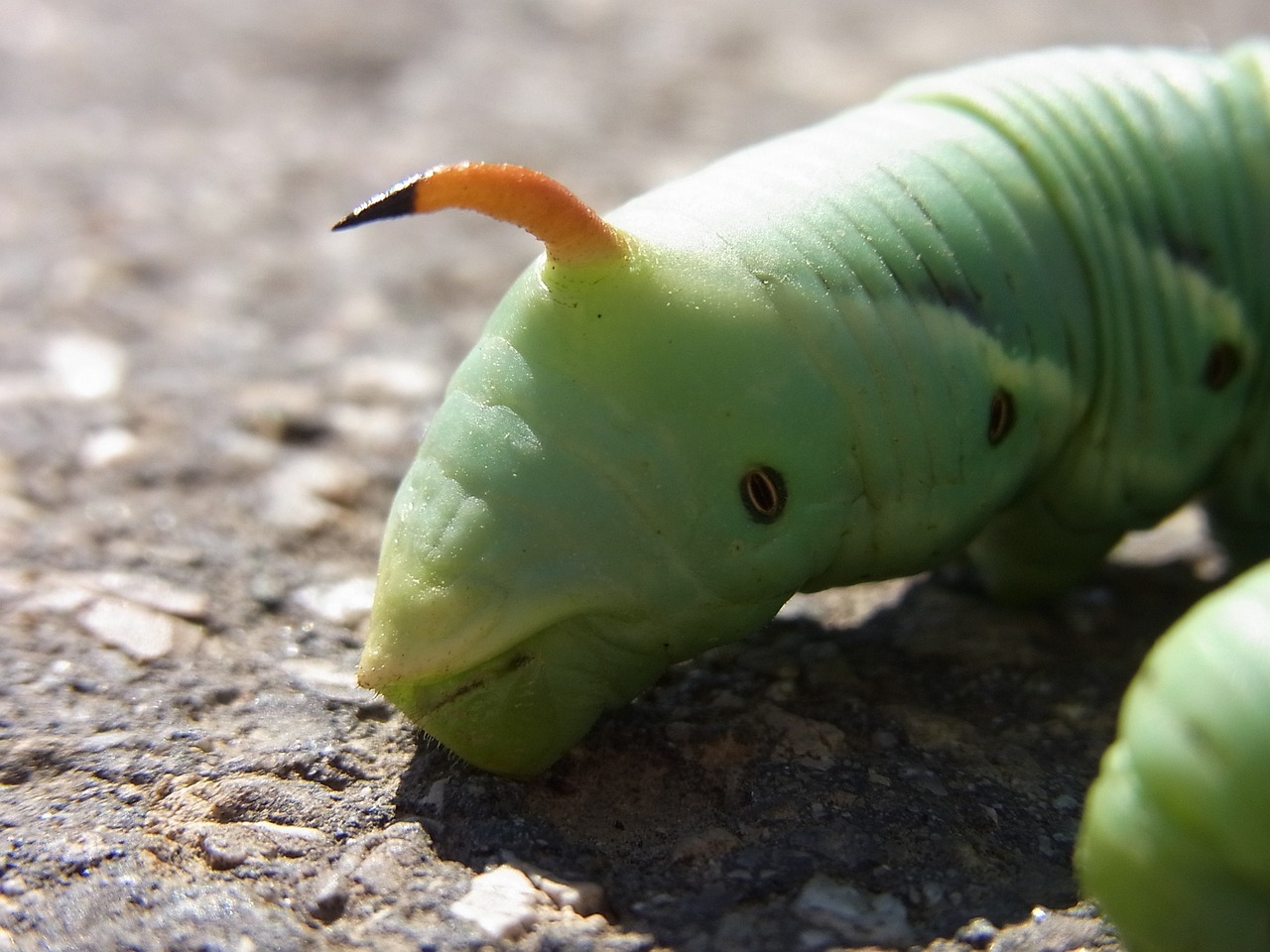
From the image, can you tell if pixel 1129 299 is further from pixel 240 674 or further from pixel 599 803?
pixel 240 674

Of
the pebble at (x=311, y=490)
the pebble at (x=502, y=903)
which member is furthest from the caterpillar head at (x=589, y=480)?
the pebble at (x=311, y=490)

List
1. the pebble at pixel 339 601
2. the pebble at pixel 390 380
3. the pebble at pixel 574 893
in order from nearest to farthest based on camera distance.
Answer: the pebble at pixel 574 893 < the pebble at pixel 339 601 < the pebble at pixel 390 380

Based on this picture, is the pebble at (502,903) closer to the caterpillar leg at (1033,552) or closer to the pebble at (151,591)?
the pebble at (151,591)

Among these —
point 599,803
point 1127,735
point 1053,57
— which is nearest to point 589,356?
point 599,803

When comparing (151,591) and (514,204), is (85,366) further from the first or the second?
(514,204)

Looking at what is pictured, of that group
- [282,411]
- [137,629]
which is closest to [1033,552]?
[137,629]

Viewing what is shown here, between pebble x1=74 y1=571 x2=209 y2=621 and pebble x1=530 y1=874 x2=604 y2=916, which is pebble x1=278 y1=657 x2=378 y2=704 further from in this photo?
pebble x1=530 y1=874 x2=604 y2=916
